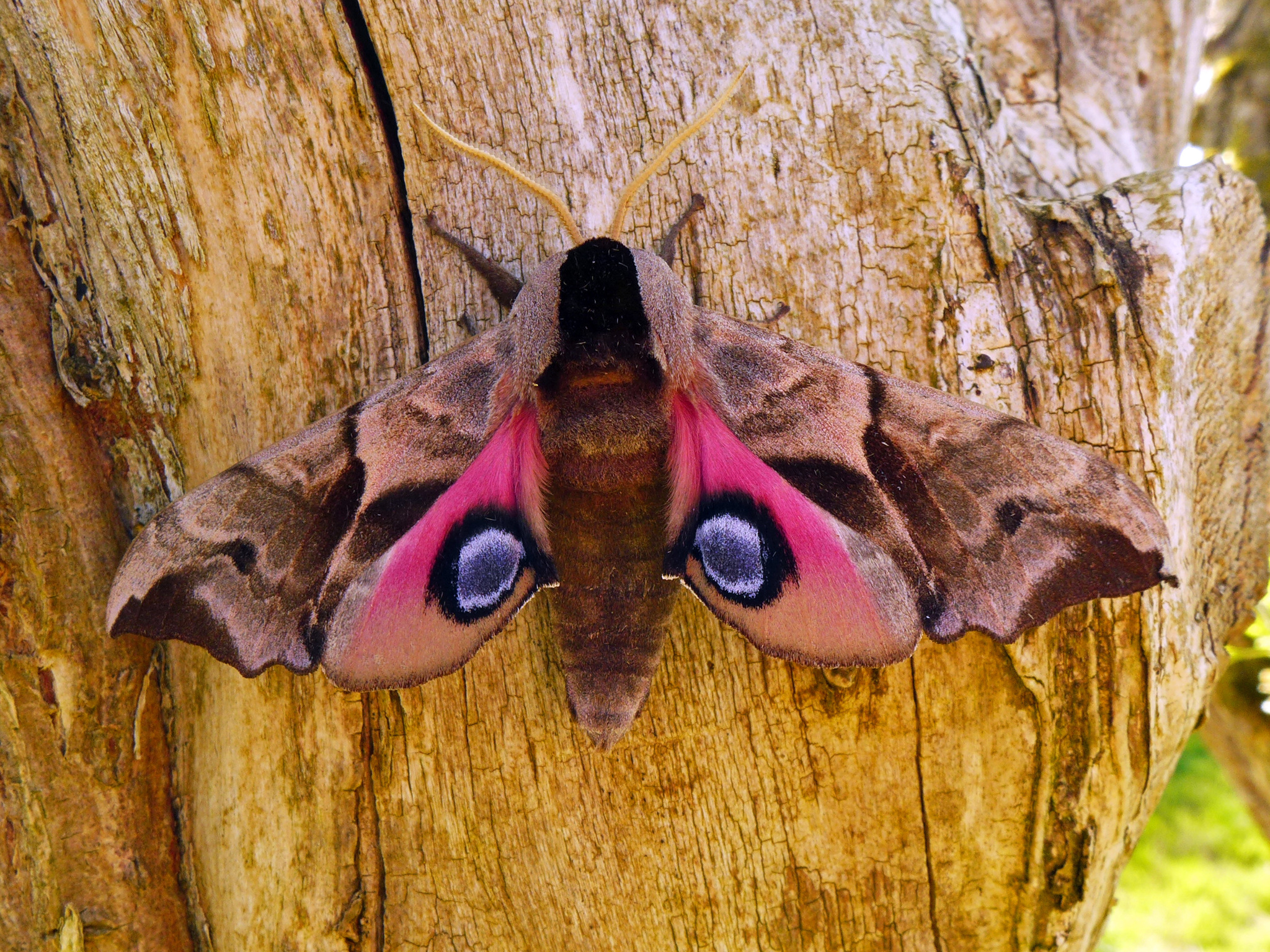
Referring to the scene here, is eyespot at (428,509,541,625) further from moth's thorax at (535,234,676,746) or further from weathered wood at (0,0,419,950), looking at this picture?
weathered wood at (0,0,419,950)

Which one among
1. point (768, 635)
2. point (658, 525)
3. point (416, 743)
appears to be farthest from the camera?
point (416, 743)

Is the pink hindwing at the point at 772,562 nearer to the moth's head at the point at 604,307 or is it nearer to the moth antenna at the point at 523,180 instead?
the moth's head at the point at 604,307

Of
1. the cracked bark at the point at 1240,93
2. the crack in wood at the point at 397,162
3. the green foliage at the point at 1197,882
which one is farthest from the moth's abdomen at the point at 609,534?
the green foliage at the point at 1197,882

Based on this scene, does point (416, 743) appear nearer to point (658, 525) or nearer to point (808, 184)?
point (658, 525)

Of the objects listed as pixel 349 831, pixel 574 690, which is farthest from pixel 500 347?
pixel 349 831

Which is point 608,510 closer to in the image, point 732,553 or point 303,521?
point 732,553

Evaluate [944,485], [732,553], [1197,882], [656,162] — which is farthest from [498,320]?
[1197,882]

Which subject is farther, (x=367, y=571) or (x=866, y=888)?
(x=866, y=888)
